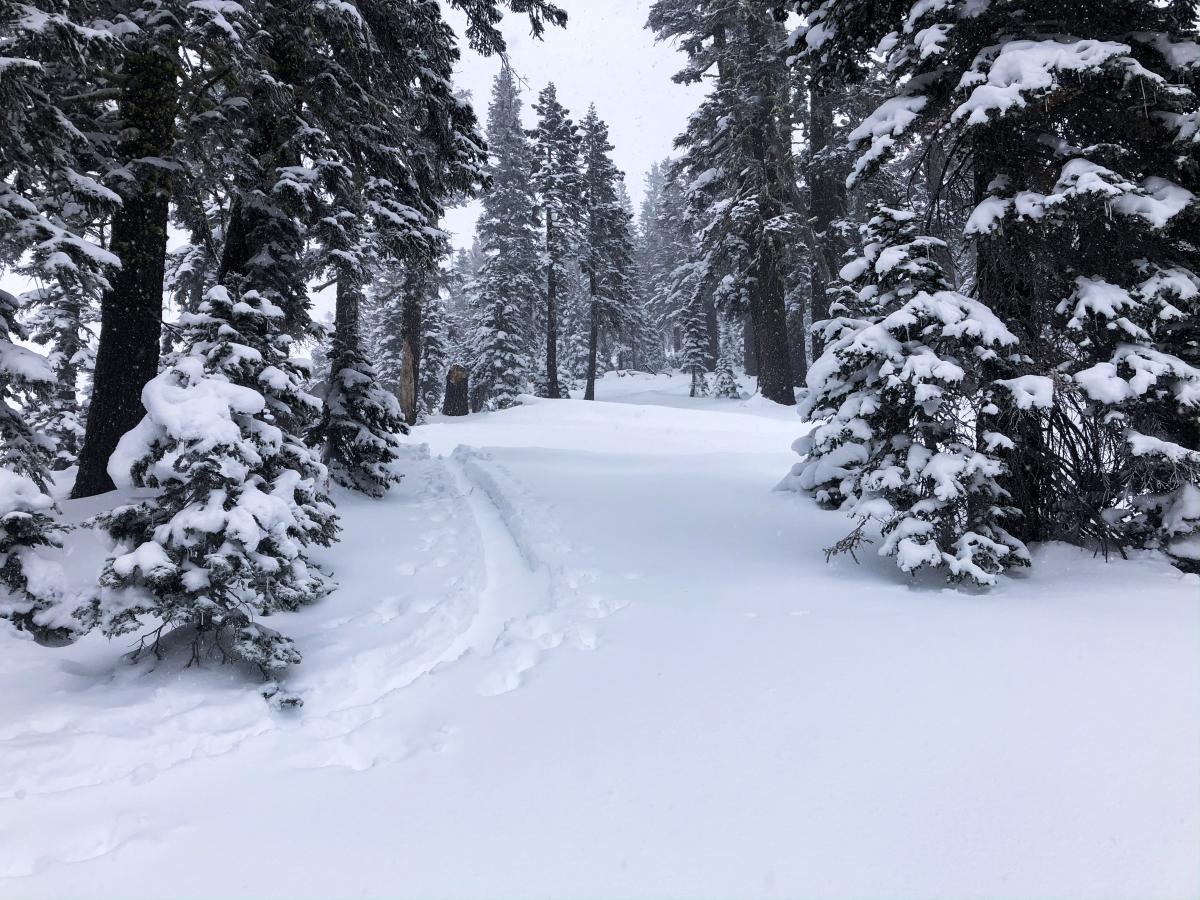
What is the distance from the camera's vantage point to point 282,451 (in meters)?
4.86

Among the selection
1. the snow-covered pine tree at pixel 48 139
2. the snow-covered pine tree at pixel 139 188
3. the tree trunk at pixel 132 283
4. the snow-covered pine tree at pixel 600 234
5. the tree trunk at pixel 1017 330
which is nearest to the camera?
the snow-covered pine tree at pixel 48 139

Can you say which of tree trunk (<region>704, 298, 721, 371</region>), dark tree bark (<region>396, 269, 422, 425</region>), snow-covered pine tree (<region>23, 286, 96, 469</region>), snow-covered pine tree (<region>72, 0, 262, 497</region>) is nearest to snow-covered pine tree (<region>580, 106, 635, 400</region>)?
tree trunk (<region>704, 298, 721, 371</region>)

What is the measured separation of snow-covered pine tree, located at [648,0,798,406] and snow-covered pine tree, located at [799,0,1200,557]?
34.6 feet

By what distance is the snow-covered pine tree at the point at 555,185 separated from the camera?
30219 millimetres

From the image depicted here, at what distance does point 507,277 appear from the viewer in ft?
102

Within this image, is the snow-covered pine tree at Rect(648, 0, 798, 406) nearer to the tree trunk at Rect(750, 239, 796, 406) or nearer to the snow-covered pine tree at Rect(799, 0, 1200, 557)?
the tree trunk at Rect(750, 239, 796, 406)

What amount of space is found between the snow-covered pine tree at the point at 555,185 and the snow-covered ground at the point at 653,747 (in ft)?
83.9

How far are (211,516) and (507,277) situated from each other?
28523 mm

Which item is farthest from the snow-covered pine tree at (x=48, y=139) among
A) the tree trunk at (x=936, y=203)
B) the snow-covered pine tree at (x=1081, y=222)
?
the tree trunk at (x=936, y=203)

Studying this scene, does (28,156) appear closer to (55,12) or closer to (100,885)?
(55,12)

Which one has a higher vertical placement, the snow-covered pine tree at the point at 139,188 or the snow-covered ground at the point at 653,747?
the snow-covered pine tree at the point at 139,188

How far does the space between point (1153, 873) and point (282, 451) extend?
5.33m

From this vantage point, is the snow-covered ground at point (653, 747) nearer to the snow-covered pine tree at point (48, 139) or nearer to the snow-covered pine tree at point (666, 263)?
the snow-covered pine tree at point (48, 139)

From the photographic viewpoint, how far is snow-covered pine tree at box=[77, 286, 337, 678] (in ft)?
12.9
